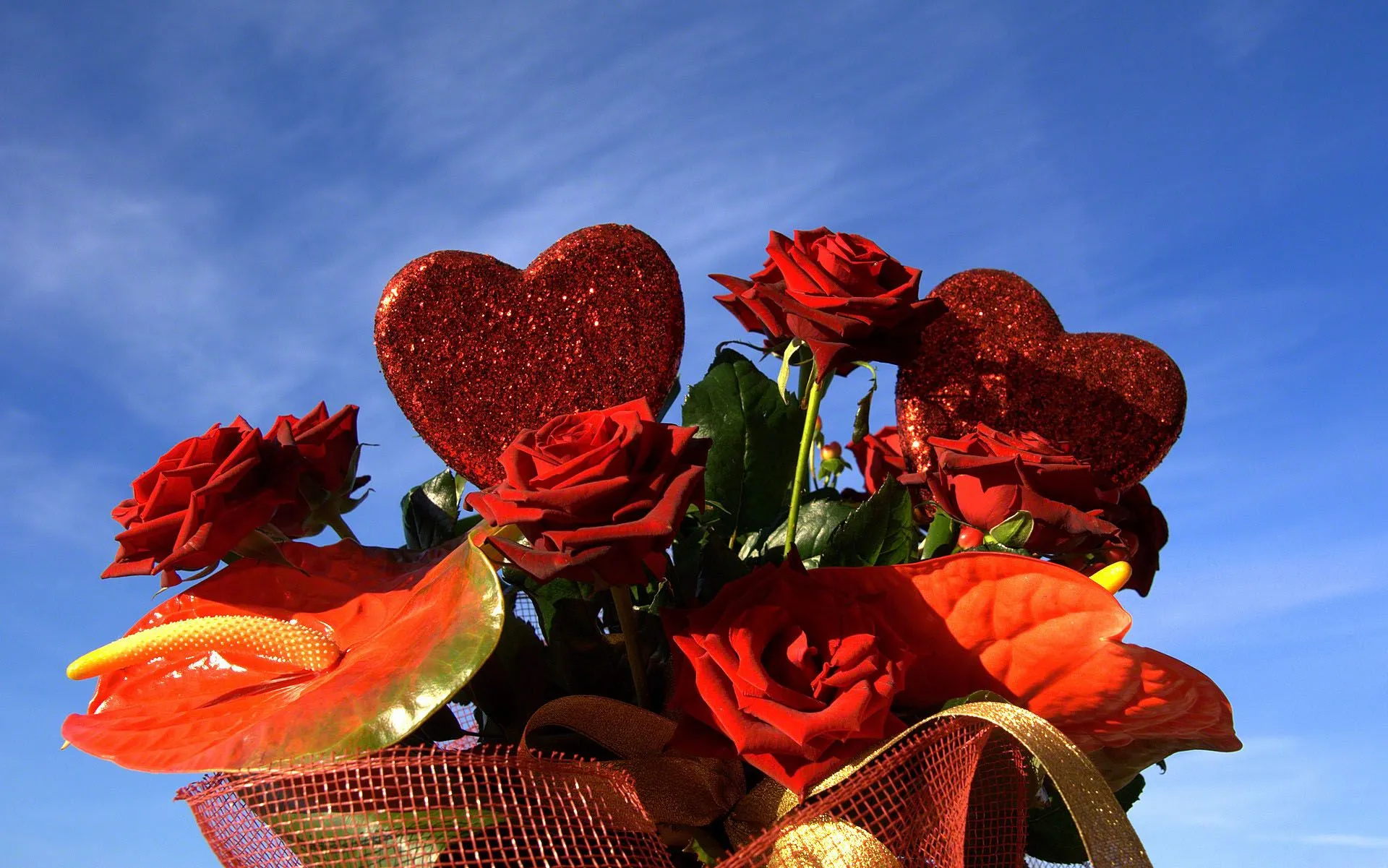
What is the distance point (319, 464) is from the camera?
2.47 ft

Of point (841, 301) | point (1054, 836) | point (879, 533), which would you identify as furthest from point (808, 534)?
point (1054, 836)

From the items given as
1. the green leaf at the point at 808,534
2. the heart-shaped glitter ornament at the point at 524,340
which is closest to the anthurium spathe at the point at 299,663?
the heart-shaped glitter ornament at the point at 524,340

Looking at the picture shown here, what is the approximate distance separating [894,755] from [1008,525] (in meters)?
0.21

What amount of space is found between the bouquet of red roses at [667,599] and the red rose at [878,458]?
0.06m

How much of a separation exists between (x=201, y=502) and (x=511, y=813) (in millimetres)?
273

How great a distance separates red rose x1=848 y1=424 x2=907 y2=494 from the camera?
953 millimetres

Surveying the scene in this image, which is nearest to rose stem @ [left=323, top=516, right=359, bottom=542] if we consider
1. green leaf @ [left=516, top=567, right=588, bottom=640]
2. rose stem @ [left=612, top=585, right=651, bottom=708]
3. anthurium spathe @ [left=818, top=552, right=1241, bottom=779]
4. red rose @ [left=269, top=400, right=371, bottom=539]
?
red rose @ [left=269, top=400, right=371, bottom=539]

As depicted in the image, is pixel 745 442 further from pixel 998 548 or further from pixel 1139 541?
pixel 1139 541

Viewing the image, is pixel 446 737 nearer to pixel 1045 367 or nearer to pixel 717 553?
pixel 717 553

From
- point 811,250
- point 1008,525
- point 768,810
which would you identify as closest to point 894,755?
Result: point 768,810

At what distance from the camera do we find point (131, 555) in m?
0.73

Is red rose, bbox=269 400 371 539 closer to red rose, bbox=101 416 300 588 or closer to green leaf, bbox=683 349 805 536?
red rose, bbox=101 416 300 588

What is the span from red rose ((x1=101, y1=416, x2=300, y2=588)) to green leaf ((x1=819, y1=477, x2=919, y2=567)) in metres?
0.35

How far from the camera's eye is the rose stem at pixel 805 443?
73 cm
